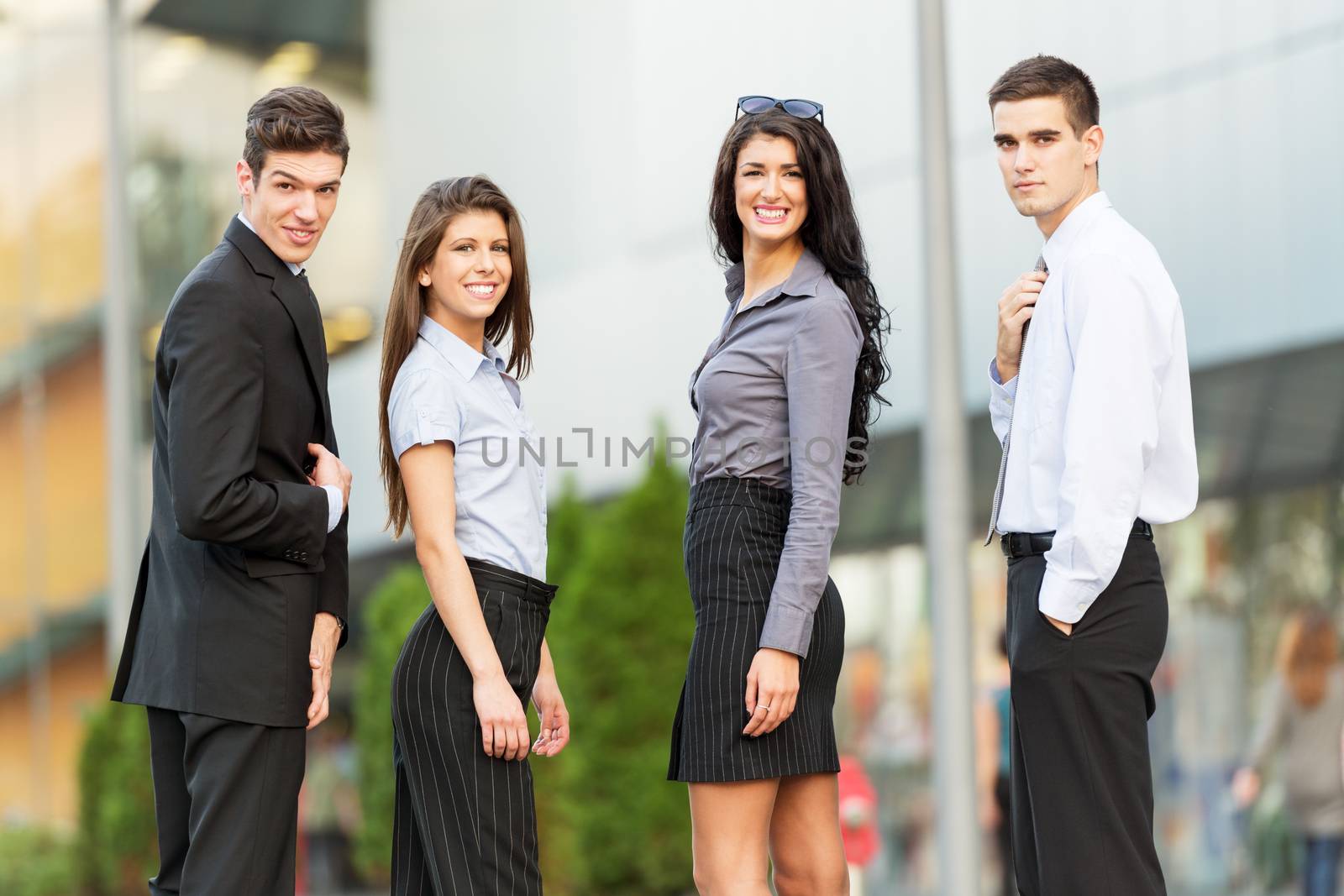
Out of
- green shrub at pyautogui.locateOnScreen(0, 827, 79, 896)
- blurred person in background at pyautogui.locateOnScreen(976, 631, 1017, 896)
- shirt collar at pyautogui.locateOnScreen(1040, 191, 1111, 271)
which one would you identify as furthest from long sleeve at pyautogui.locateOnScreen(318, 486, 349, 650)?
green shrub at pyautogui.locateOnScreen(0, 827, 79, 896)

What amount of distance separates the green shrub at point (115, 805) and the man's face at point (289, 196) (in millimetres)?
10298

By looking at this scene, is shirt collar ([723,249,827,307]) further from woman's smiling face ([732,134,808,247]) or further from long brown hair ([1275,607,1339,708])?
long brown hair ([1275,607,1339,708])

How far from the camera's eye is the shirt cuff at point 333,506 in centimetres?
301

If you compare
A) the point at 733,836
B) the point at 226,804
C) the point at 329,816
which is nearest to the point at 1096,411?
the point at 733,836

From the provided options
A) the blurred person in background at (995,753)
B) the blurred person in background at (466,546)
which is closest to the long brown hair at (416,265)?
the blurred person in background at (466,546)

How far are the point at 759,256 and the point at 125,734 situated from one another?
36.3ft

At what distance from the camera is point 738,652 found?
10.2ft

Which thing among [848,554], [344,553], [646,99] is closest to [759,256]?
[344,553]

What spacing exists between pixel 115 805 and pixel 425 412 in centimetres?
1101

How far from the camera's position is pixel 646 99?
501 inches

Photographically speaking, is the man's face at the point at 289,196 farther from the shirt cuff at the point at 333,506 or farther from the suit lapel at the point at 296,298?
the shirt cuff at the point at 333,506

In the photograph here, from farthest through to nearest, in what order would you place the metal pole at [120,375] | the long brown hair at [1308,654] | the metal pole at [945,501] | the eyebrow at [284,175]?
the metal pole at [120,375]
the long brown hair at [1308,654]
the metal pole at [945,501]
the eyebrow at [284,175]

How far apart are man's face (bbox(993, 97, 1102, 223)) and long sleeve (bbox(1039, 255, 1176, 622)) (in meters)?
0.22

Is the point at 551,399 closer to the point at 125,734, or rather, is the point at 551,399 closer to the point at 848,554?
the point at 848,554
